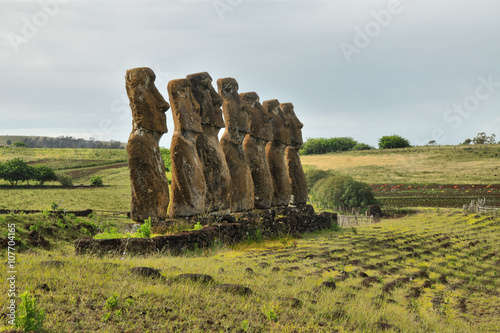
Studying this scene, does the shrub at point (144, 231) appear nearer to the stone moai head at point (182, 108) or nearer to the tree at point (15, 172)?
the stone moai head at point (182, 108)

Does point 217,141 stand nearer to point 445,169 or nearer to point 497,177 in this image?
point 497,177

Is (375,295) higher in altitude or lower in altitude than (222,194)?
lower

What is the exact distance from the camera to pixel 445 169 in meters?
54.5

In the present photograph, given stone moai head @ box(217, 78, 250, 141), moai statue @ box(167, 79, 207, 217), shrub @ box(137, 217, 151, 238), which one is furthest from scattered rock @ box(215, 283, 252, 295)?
stone moai head @ box(217, 78, 250, 141)

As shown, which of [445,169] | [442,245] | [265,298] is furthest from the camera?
[445,169]

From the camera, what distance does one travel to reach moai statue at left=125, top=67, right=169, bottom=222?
1146cm

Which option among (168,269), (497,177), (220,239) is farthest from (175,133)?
(497,177)

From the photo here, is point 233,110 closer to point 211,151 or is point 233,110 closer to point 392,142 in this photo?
point 211,151

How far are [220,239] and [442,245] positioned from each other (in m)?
7.73

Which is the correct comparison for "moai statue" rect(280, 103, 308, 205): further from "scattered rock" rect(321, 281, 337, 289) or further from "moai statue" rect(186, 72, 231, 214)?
"scattered rock" rect(321, 281, 337, 289)

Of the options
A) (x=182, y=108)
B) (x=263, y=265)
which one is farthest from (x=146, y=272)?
(x=182, y=108)

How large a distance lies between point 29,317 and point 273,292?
134 inches

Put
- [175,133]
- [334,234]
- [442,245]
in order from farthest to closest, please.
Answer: [334,234] < [442,245] < [175,133]

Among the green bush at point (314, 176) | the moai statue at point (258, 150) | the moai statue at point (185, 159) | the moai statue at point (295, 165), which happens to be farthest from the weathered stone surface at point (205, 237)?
the green bush at point (314, 176)
